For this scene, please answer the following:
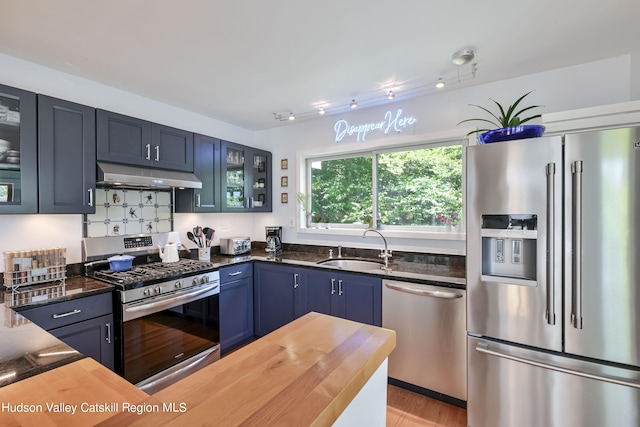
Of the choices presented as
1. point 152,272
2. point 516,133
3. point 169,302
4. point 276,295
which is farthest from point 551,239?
point 152,272

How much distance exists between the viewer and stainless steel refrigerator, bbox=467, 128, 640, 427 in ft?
4.81

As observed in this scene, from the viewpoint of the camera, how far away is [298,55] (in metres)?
2.01

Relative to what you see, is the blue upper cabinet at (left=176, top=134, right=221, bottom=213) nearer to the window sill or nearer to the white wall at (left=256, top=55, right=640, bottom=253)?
the white wall at (left=256, top=55, right=640, bottom=253)

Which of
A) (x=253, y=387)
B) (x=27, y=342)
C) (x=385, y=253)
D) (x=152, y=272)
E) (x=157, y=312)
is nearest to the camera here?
(x=253, y=387)

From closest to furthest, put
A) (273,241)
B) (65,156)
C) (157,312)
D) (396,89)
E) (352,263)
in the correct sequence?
(65,156) → (157,312) → (396,89) → (352,263) → (273,241)

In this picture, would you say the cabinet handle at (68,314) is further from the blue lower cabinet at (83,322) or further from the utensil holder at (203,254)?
the utensil holder at (203,254)

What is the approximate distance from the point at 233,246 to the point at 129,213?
1067 millimetres

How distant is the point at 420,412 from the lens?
2070 millimetres

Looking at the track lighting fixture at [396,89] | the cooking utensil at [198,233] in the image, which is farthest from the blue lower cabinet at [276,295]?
the track lighting fixture at [396,89]

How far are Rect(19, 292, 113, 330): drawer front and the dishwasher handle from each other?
202 centimetres

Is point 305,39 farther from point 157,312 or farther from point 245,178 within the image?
point 157,312

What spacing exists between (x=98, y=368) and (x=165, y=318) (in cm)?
144

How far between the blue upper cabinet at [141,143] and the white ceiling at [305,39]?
0.36 meters

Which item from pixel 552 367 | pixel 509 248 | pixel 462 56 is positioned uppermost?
pixel 462 56
